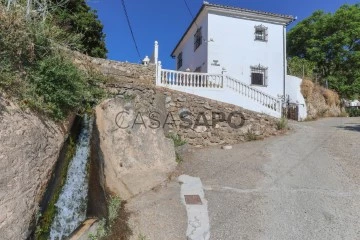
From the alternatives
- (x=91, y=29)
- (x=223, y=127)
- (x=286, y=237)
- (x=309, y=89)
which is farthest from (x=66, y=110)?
(x=309, y=89)

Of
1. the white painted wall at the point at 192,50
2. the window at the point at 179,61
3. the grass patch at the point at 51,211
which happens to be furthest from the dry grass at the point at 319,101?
the grass patch at the point at 51,211

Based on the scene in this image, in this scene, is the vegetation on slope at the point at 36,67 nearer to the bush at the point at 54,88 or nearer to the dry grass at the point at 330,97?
the bush at the point at 54,88

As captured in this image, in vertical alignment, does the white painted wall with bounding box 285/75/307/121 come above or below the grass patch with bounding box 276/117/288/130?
above

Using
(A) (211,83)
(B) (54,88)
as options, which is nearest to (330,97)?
(A) (211,83)

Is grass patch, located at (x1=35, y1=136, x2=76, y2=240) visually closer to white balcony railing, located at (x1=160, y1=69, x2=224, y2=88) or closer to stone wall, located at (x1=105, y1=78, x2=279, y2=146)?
stone wall, located at (x1=105, y1=78, x2=279, y2=146)

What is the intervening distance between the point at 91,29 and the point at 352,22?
19.2 meters

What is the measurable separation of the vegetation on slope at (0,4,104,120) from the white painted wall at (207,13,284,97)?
1177 centimetres

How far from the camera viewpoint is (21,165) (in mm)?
4648

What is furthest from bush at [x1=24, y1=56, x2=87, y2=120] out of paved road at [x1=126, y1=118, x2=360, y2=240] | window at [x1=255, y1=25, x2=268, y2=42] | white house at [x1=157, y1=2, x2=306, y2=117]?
window at [x1=255, y1=25, x2=268, y2=42]

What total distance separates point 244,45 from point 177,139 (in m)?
9.46

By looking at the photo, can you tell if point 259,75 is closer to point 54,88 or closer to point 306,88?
point 306,88

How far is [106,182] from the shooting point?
6.36 m

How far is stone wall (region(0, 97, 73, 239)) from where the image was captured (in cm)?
439

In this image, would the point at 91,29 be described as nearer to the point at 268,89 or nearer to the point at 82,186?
the point at 268,89
